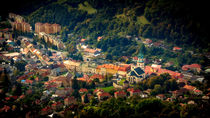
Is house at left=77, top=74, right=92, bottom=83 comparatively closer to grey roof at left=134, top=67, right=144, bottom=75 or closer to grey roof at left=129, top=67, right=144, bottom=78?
grey roof at left=129, top=67, right=144, bottom=78

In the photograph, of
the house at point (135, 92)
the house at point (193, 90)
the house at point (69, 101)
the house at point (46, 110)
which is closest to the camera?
the house at point (46, 110)

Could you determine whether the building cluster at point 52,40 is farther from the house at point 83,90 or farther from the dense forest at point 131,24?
the house at point 83,90

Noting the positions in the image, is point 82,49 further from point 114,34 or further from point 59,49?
point 114,34

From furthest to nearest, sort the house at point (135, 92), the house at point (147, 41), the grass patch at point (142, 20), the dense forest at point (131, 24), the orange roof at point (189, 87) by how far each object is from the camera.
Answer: the grass patch at point (142, 20)
the house at point (147, 41)
the dense forest at point (131, 24)
the orange roof at point (189, 87)
the house at point (135, 92)

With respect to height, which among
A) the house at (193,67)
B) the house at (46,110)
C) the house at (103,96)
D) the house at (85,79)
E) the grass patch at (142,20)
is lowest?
the house at (46,110)

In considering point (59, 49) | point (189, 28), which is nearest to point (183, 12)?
point (189, 28)

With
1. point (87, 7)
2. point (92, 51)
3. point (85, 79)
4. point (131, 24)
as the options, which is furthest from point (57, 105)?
point (87, 7)

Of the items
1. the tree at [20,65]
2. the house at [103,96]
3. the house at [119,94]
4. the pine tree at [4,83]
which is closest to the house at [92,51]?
the tree at [20,65]
